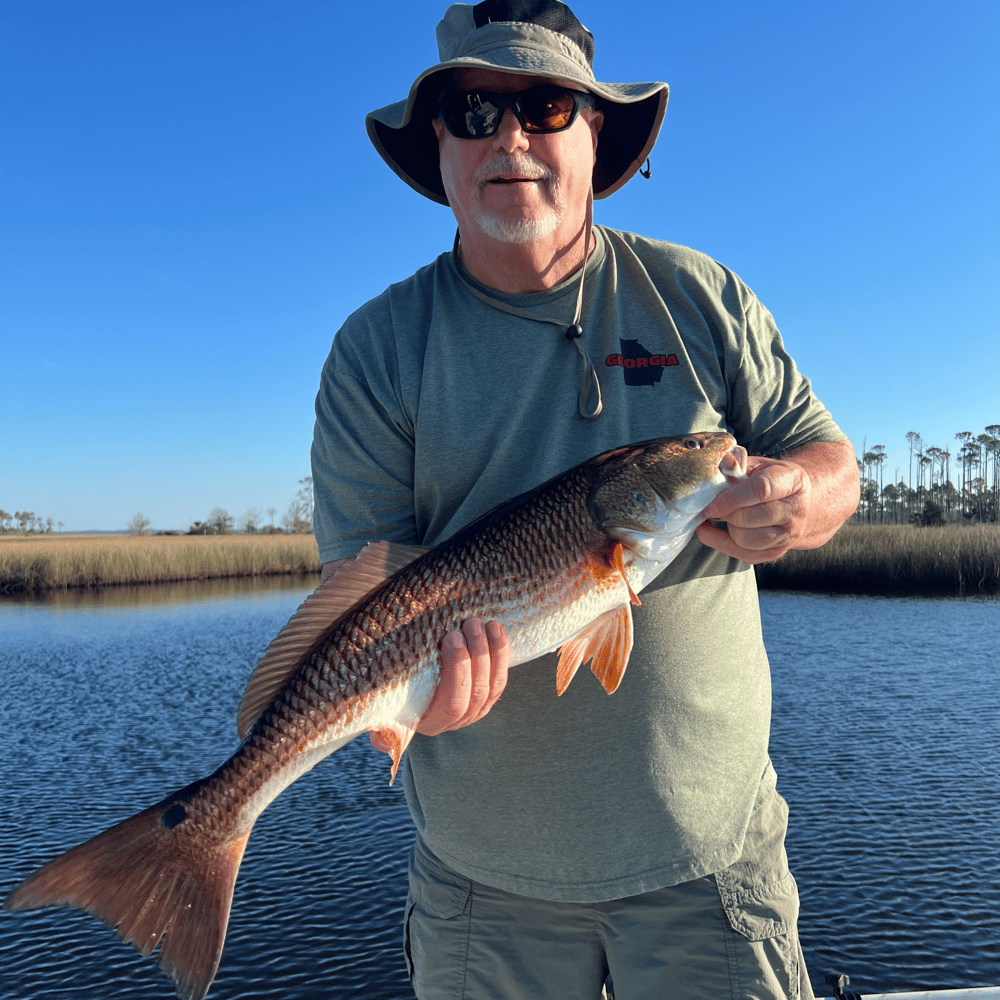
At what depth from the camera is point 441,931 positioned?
8.35ft

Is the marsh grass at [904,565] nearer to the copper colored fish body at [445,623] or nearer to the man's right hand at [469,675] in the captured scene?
the copper colored fish body at [445,623]

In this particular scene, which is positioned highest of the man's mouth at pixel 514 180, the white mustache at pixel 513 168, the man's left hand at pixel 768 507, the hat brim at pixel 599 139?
the hat brim at pixel 599 139

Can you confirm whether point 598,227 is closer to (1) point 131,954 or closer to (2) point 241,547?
(1) point 131,954

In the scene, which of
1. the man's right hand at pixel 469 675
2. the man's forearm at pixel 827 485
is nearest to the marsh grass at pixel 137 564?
the man's right hand at pixel 469 675

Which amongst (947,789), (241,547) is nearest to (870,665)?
(947,789)

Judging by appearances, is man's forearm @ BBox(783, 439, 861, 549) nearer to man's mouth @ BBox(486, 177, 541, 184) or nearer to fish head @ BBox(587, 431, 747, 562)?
fish head @ BBox(587, 431, 747, 562)

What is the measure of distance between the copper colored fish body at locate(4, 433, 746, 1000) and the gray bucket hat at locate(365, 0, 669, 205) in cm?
141

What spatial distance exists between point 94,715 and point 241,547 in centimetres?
2574

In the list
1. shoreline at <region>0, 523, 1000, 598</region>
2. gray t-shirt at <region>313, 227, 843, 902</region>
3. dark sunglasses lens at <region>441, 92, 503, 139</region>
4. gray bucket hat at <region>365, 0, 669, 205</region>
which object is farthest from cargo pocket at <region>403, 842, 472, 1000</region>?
shoreline at <region>0, 523, 1000, 598</region>

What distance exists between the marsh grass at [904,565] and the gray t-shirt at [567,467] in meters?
27.5

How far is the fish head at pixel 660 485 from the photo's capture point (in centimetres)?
236

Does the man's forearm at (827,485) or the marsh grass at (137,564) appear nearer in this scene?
the man's forearm at (827,485)

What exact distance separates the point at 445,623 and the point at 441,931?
3.42ft

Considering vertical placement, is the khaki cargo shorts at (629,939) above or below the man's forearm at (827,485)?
below
